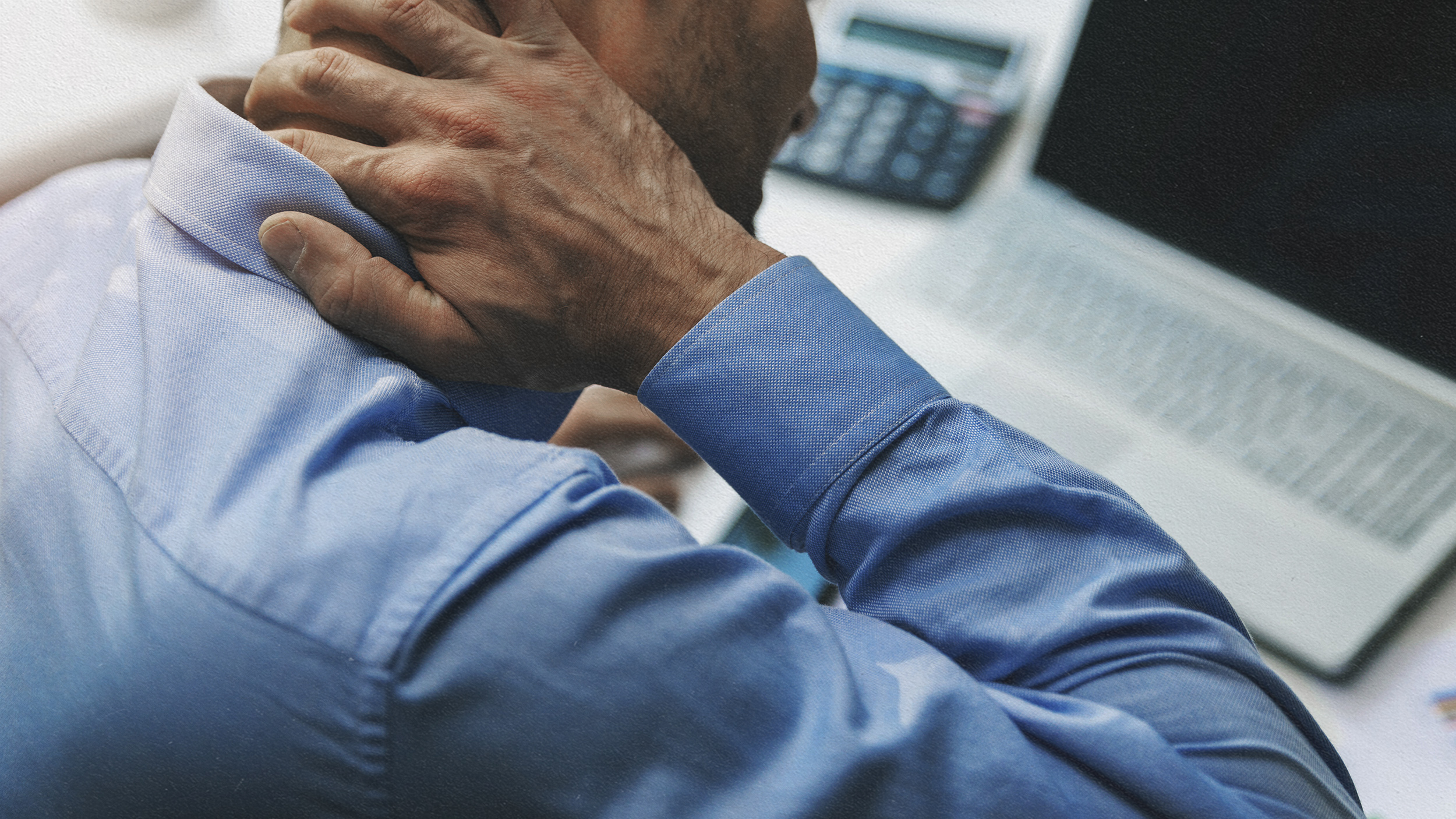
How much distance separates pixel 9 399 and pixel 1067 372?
0.59 meters

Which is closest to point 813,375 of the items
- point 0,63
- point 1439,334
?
point 1439,334

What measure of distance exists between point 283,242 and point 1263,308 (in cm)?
57

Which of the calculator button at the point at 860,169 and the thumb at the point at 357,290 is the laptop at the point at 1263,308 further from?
the thumb at the point at 357,290

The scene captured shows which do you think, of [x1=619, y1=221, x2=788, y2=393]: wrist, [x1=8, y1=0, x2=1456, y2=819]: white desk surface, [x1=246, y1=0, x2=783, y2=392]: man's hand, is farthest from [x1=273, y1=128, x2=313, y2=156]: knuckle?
[x1=8, y1=0, x2=1456, y2=819]: white desk surface

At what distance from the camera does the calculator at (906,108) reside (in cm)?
70

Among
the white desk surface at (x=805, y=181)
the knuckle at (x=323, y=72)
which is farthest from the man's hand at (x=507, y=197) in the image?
the white desk surface at (x=805, y=181)

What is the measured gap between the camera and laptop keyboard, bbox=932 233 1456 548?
54 centimetres

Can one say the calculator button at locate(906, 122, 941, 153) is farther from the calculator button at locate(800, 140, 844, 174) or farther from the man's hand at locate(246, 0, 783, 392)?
the man's hand at locate(246, 0, 783, 392)

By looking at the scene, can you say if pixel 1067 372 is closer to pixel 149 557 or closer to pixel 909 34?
pixel 909 34

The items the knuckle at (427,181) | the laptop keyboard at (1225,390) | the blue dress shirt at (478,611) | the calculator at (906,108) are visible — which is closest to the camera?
the blue dress shirt at (478,611)

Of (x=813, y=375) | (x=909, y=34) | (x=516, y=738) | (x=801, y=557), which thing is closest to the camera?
(x=516, y=738)

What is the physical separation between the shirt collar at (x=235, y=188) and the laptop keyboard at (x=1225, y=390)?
0.42m

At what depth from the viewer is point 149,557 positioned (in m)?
0.32

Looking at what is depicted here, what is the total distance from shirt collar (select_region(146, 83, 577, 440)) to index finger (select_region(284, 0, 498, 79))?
6cm
